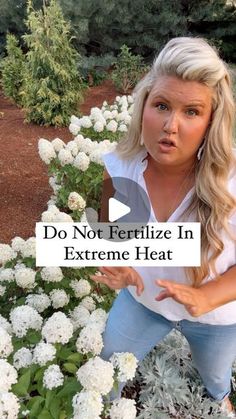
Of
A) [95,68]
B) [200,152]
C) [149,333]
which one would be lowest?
[95,68]

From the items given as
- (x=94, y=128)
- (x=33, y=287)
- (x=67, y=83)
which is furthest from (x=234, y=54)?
(x=33, y=287)

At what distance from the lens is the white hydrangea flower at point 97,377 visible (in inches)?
52.2

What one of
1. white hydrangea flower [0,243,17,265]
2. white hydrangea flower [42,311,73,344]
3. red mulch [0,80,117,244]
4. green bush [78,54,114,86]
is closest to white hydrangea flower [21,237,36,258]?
white hydrangea flower [0,243,17,265]

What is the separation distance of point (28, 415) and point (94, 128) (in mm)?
2689

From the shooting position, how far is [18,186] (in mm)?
4215

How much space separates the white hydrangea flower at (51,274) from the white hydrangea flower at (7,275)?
6.1 inches

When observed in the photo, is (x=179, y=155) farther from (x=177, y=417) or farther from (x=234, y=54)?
(x=234, y=54)

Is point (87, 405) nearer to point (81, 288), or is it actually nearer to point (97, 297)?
point (81, 288)

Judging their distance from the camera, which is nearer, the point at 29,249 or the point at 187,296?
the point at 187,296

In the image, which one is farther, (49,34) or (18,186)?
(49,34)

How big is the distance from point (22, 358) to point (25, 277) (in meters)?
0.43

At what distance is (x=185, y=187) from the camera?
1368 millimetres

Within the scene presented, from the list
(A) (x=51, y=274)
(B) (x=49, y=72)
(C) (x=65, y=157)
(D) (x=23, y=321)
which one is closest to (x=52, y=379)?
(D) (x=23, y=321)

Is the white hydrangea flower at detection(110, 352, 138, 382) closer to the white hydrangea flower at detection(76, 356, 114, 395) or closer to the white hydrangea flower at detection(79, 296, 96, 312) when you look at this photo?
the white hydrangea flower at detection(76, 356, 114, 395)
